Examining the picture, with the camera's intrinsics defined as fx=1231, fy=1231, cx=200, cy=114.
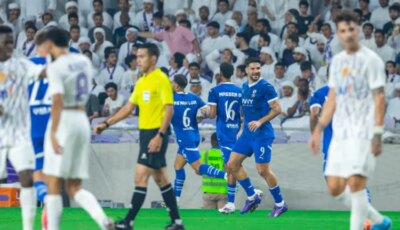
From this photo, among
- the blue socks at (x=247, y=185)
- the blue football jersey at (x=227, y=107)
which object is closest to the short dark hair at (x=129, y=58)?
the blue football jersey at (x=227, y=107)

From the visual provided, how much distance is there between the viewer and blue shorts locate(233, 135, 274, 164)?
1889cm

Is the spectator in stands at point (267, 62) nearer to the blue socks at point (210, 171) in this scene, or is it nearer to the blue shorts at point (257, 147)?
the blue socks at point (210, 171)

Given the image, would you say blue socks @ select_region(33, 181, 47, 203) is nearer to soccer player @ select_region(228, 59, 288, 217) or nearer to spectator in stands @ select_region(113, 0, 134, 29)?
soccer player @ select_region(228, 59, 288, 217)

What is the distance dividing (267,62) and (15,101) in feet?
39.9

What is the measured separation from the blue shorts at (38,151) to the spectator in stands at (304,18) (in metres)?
12.1

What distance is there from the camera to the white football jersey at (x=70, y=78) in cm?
1246

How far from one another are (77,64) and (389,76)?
12.2 m

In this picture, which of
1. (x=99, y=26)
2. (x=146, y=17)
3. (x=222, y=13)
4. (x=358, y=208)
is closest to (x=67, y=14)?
(x=99, y=26)

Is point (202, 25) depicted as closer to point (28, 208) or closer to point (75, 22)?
point (75, 22)

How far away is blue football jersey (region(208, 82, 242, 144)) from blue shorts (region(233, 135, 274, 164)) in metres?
→ 1.15

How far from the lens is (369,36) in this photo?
24797 mm

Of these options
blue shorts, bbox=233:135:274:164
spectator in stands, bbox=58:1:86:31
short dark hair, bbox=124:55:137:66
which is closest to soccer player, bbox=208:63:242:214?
blue shorts, bbox=233:135:274:164

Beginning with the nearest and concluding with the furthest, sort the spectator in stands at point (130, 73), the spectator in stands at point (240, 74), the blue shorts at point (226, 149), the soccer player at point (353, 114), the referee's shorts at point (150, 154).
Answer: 1. the soccer player at point (353, 114)
2. the referee's shorts at point (150, 154)
3. the blue shorts at point (226, 149)
4. the spectator in stands at point (240, 74)
5. the spectator in stands at point (130, 73)

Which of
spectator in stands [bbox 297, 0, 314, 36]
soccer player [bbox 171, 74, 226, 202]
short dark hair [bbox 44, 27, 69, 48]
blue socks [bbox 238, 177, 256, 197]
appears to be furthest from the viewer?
spectator in stands [bbox 297, 0, 314, 36]
